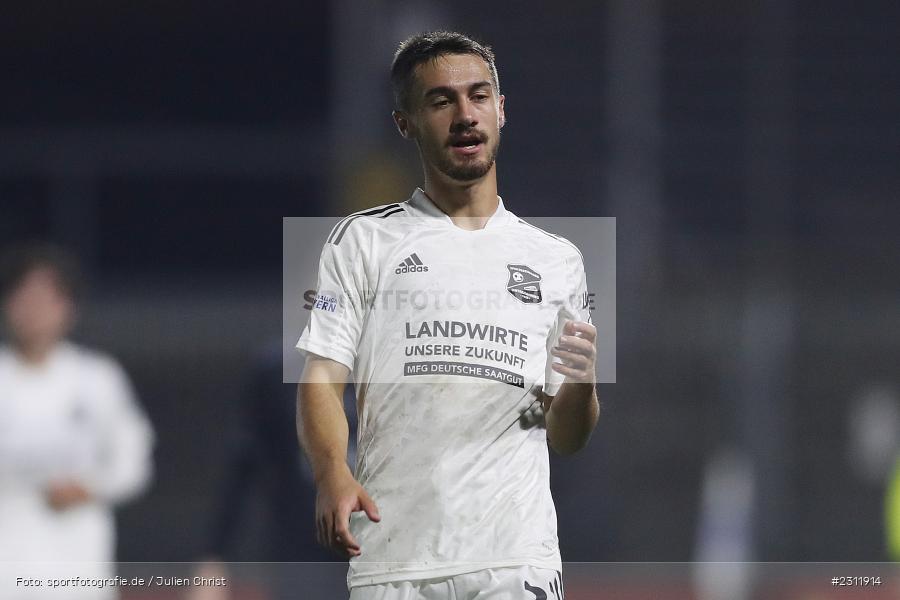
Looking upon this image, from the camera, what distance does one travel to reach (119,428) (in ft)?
15.0

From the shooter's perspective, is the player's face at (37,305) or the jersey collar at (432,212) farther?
the player's face at (37,305)

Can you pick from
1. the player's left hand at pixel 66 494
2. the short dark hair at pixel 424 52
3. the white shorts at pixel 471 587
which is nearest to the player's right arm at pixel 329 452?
the white shorts at pixel 471 587

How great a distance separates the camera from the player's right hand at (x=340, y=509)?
→ 7.32ft

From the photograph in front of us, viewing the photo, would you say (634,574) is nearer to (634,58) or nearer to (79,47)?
(634,58)

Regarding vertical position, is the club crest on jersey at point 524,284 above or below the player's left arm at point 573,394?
above

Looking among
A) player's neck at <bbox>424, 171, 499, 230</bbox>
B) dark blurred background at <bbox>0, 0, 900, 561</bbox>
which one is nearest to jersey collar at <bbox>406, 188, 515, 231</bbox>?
player's neck at <bbox>424, 171, 499, 230</bbox>

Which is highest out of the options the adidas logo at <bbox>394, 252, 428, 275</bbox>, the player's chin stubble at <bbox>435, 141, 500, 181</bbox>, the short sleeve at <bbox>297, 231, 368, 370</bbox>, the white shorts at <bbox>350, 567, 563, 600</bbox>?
the player's chin stubble at <bbox>435, 141, 500, 181</bbox>

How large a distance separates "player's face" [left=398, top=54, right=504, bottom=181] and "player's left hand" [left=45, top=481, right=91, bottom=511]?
2349mm

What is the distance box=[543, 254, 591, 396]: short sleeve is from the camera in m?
2.66

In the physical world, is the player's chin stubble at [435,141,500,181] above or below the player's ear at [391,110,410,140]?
below

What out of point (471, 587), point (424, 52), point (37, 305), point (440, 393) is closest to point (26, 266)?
point (37, 305)

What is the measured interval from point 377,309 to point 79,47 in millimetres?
16399

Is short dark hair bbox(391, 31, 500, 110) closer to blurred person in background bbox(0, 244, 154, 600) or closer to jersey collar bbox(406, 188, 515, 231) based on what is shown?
jersey collar bbox(406, 188, 515, 231)

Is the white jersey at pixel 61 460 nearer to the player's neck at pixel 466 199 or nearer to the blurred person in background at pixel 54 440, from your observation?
the blurred person in background at pixel 54 440
